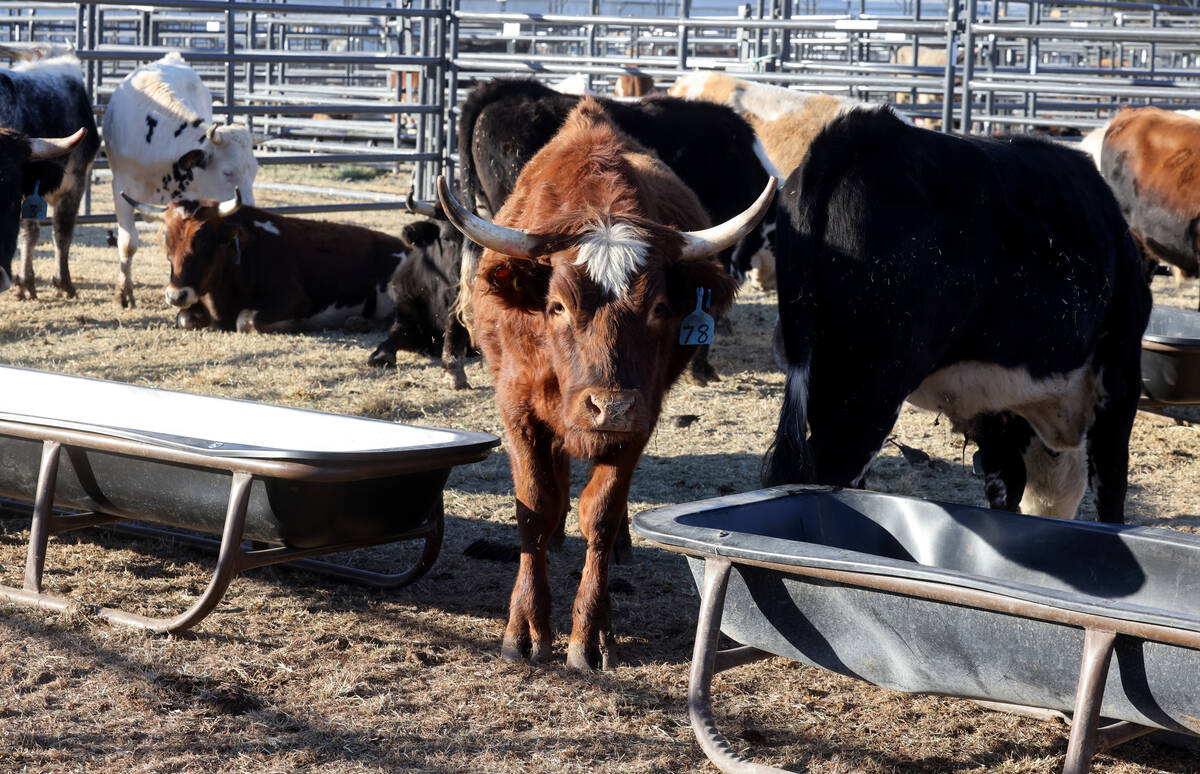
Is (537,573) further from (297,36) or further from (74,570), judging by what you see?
(297,36)

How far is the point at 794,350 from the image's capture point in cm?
340

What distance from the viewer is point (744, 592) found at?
287 centimetres

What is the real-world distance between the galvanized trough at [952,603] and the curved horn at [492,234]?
80 cm

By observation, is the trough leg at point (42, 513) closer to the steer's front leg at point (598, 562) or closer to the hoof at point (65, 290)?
the steer's front leg at point (598, 562)

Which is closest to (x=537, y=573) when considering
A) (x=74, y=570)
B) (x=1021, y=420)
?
(x=74, y=570)

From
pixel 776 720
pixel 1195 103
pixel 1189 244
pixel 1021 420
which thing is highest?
pixel 1195 103

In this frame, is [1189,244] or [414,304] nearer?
[414,304]

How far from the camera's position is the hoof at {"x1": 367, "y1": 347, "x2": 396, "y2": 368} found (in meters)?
7.39

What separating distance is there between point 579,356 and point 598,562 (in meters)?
0.62

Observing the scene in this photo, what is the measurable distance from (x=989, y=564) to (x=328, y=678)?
1.73 m

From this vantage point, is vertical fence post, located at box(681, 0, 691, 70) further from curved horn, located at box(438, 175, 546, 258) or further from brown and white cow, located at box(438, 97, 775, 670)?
curved horn, located at box(438, 175, 546, 258)

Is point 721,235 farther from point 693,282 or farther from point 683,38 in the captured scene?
point 683,38

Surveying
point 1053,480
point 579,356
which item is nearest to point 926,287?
point 579,356

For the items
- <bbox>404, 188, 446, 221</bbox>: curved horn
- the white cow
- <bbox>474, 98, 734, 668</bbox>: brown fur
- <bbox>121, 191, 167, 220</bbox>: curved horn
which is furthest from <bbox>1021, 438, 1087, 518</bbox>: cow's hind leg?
the white cow
